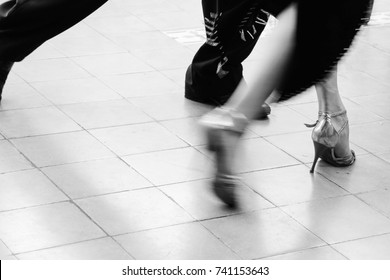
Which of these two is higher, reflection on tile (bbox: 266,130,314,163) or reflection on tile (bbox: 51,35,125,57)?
reflection on tile (bbox: 266,130,314,163)

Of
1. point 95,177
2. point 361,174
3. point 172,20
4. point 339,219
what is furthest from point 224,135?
point 172,20

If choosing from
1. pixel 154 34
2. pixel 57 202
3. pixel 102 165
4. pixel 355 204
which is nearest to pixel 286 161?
pixel 355 204

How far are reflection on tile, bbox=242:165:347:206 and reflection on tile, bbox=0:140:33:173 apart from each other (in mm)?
999

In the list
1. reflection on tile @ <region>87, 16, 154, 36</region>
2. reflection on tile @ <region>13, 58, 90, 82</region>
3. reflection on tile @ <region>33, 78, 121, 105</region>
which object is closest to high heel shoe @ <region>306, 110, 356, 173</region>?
reflection on tile @ <region>33, 78, 121, 105</region>

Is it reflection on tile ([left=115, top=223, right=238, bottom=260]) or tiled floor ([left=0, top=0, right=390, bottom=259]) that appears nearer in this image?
reflection on tile ([left=115, top=223, right=238, bottom=260])

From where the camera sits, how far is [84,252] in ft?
12.1

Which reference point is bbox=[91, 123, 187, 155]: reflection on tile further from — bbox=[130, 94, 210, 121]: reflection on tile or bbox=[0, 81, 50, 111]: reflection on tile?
bbox=[0, 81, 50, 111]: reflection on tile

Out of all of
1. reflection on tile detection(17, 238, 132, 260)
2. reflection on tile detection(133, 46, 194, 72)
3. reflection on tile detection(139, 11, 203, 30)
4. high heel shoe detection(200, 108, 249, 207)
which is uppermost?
high heel shoe detection(200, 108, 249, 207)

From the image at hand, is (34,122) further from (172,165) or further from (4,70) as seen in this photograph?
(172,165)

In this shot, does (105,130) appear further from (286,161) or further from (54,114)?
(286,161)

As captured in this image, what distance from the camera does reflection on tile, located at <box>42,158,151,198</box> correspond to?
4230mm

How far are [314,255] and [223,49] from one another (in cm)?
170
